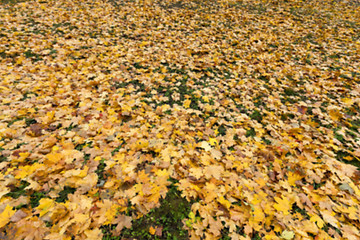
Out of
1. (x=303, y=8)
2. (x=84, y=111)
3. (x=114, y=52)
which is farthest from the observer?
(x=303, y=8)

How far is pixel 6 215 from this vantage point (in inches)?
77.0

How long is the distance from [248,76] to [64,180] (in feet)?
15.2

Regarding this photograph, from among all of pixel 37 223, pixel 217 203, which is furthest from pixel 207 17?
pixel 37 223

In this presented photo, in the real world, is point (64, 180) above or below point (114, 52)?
below

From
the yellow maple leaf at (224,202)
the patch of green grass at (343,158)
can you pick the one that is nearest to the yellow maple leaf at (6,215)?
the yellow maple leaf at (224,202)

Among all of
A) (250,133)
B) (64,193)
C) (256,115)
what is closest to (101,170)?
(64,193)

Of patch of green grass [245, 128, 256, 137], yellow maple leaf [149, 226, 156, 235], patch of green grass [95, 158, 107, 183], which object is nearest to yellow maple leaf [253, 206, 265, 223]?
yellow maple leaf [149, 226, 156, 235]

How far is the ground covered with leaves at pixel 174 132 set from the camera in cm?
215

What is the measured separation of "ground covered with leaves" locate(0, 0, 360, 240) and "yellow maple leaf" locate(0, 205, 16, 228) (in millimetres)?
33

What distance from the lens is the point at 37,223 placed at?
195 cm

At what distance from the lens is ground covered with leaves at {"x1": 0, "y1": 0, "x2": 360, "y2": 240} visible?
2.15 meters

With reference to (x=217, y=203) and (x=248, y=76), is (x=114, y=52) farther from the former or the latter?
(x=217, y=203)

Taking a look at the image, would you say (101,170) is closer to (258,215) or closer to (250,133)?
(258,215)

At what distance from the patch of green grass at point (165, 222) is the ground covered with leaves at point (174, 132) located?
1 centimetres
